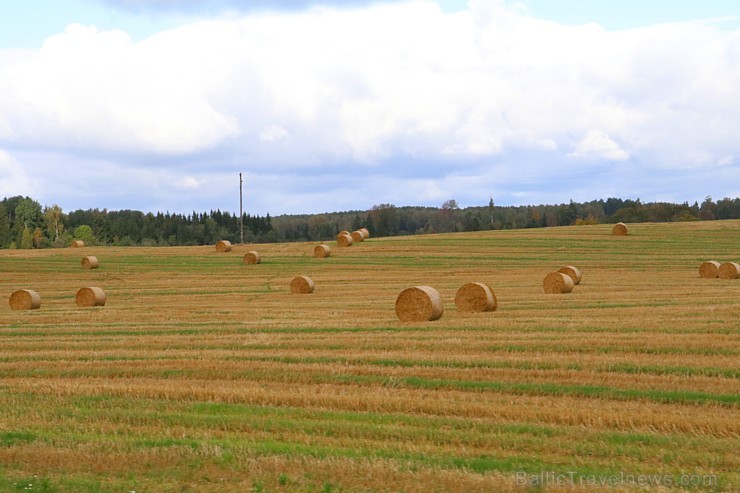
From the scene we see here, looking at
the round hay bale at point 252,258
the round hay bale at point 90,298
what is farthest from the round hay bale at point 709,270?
the round hay bale at point 252,258

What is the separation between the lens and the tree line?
10675 centimetres

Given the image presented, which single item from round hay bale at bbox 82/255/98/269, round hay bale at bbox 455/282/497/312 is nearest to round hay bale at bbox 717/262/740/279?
round hay bale at bbox 455/282/497/312

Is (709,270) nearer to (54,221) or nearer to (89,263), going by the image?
(89,263)

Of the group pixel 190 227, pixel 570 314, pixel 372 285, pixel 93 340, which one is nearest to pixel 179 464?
pixel 93 340

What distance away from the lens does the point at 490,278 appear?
37.2 meters

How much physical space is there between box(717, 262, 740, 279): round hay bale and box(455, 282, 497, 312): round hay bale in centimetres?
1435

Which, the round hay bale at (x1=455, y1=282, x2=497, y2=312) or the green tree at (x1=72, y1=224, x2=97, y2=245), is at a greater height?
the green tree at (x1=72, y1=224, x2=97, y2=245)

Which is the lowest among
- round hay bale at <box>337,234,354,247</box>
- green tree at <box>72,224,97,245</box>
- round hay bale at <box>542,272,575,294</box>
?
round hay bale at <box>542,272,575,294</box>

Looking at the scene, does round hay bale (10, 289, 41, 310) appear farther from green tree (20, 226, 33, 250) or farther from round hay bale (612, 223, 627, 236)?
green tree (20, 226, 33, 250)

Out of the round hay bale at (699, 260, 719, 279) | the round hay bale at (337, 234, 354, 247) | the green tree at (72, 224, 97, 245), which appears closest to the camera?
the round hay bale at (699, 260, 719, 279)

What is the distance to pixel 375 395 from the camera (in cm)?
A: 1223

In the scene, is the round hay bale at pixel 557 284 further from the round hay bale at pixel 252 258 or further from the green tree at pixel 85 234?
the green tree at pixel 85 234

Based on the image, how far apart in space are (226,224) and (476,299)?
107102 millimetres

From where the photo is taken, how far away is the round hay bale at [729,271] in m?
33.2
